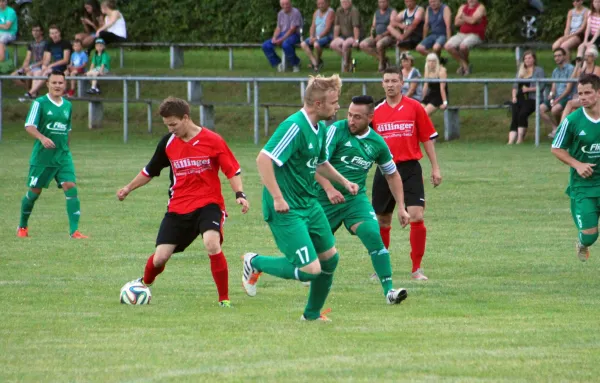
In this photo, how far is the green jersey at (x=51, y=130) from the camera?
45.3ft

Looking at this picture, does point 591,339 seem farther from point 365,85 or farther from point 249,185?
point 365,85

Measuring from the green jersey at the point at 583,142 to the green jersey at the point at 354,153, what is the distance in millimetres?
1752

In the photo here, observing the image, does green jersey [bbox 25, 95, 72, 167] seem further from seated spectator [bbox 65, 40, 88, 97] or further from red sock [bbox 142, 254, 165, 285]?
seated spectator [bbox 65, 40, 88, 97]

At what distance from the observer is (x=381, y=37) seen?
2605cm

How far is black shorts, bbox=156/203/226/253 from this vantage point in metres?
9.02

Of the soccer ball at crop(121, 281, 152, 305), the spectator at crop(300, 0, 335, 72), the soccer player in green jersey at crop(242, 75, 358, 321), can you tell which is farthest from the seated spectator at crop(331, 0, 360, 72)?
the soccer player in green jersey at crop(242, 75, 358, 321)

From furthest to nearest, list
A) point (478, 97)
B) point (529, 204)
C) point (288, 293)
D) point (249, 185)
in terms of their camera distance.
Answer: point (478, 97)
point (249, 185)
point (529, 204)
point (288, 293)

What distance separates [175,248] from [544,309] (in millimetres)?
2910

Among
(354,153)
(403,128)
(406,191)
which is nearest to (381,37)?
(403,128)

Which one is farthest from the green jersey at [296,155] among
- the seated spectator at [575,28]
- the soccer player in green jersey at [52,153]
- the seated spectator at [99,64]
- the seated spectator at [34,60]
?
the seated spectator at [34,60]

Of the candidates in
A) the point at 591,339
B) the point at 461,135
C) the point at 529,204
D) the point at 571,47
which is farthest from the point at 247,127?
the point at 591,339

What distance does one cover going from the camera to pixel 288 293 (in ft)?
32.4

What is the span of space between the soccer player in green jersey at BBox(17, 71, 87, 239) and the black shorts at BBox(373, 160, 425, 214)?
444cm

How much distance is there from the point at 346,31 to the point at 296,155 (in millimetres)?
19112
